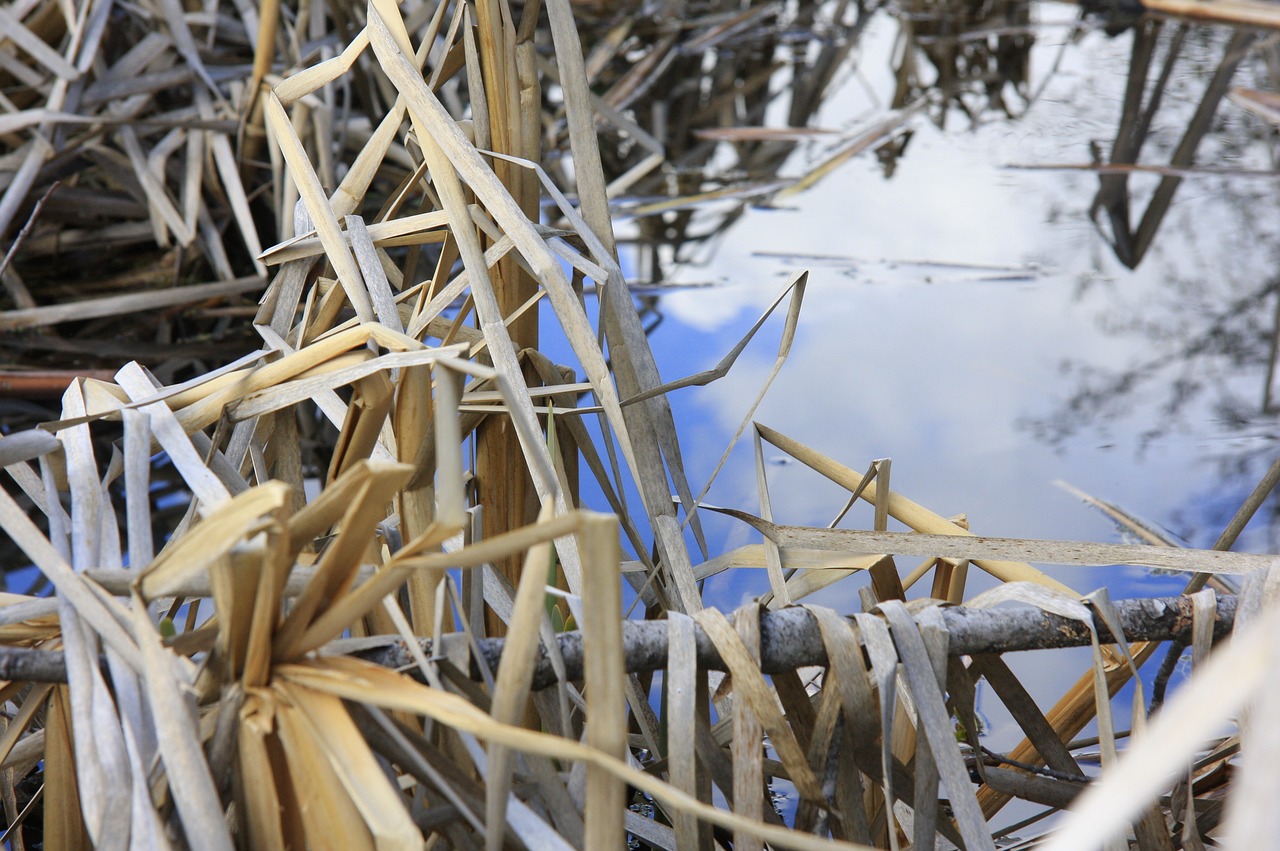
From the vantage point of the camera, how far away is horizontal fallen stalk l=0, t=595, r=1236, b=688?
1.61 feet

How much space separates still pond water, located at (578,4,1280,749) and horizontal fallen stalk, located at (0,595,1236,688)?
0.33 meters

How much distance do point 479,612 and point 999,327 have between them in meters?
1.31

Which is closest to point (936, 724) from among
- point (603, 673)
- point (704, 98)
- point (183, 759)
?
point (603, 673)

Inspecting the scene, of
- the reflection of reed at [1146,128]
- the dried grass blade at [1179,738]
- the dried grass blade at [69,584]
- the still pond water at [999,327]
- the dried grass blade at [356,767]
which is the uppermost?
the dried grass blade at [1179,738]

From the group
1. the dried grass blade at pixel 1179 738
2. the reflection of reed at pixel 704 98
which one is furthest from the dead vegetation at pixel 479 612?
the reflection of reed at pixel 704 98

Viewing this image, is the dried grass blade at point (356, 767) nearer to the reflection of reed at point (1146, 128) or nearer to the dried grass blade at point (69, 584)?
the dried grass blade at point (69, 584)

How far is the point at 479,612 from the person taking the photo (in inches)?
24.6

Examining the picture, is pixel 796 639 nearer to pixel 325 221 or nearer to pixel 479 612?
pixel 479 612

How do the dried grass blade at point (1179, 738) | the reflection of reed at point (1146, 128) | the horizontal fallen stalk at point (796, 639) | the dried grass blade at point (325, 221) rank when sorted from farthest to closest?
the reflection of reed at point (1146, 128) < the dried grass blade at point (325, 221) < the horizontal fallen stalk at point (796, 639) < the dried grass blade at point (1179, 738)

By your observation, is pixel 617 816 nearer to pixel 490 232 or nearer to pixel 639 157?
pixel 490 232

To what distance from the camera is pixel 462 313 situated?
2.22ft

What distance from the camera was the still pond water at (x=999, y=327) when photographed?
126 cm

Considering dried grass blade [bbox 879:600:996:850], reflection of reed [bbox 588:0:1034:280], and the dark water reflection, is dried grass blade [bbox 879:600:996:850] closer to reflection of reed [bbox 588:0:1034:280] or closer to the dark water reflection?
the dark water reflection

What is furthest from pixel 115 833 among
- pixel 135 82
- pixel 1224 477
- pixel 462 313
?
pixel 135 82
